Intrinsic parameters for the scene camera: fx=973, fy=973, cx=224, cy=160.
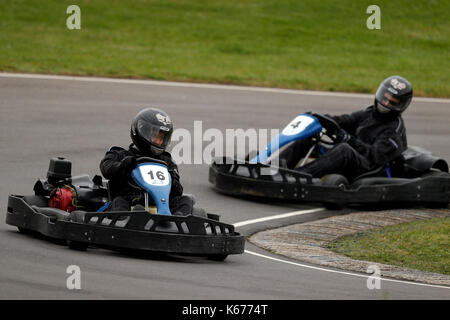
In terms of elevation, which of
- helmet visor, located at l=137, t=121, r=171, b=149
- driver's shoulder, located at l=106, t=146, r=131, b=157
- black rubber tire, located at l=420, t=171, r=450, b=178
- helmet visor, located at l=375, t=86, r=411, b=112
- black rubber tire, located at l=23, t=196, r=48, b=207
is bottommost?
black rubber tire, located at l=420, t=171, r=450, b=178

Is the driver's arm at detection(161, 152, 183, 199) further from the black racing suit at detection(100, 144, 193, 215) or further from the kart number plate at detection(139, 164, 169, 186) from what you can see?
the kart number plate at detection(139, 164, 169, 186)

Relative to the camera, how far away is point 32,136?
43.3ft

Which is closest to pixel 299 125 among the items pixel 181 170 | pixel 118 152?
pixel 181 170

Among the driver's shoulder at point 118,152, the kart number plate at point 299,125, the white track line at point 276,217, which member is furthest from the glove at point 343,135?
the driver's shoulder at point 118,152

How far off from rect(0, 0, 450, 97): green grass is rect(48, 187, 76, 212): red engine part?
10.7 meters

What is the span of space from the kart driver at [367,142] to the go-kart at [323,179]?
11 cm

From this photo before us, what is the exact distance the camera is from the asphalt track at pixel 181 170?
6352mm

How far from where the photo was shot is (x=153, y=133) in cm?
812

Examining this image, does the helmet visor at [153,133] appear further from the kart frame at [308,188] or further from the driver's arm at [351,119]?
the driver's arm at [351,119]

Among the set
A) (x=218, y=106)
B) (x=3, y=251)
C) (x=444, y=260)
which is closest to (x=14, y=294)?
(x=3, y=251)

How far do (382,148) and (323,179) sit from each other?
859mm

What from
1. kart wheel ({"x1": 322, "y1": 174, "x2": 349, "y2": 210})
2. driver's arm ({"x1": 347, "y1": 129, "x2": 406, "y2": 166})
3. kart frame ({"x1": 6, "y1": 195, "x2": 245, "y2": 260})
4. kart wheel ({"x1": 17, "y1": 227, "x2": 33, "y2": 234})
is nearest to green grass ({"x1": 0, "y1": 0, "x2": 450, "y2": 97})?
driver's arm ({"x1": 347, "y1": 129, "x2": 406, "y2": 166})

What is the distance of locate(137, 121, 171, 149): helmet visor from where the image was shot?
813cm
